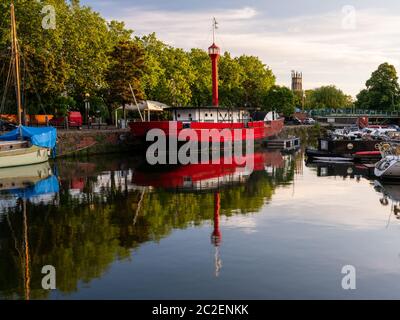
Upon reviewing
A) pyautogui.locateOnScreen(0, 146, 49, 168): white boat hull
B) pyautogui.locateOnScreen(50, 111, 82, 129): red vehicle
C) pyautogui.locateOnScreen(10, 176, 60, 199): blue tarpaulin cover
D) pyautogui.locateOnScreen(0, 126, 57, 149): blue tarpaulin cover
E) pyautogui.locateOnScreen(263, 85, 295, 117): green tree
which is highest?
pyautogui.locateOnScreen(263, 85, 295, 117): green tree

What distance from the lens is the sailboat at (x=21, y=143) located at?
3716 centimetres

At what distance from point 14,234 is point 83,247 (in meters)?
3.53

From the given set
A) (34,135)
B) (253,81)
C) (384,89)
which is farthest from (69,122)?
(384,89)

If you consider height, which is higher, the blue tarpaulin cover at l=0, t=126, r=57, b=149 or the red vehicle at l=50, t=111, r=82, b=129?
the red vehicle at l=50, t=111, r=82, b=129

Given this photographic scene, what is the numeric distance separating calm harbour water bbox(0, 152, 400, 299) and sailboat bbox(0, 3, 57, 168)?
21.8 ft

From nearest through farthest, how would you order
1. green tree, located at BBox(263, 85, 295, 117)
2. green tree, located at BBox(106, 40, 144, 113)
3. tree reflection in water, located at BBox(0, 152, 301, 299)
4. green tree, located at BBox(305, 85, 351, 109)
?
1. tree reflection in water, located at BBox(0, 152, 301, 299)
2. green tree, located at BBox(106, 40, 144, 113)
3. green tree, located at BBox(263, 85, 295, 117)
4. green tree, located at BBox(305, 85, 351, 109)

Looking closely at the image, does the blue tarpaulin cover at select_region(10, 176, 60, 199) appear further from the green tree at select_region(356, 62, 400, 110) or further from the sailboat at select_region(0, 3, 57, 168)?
the green tree at select_region(356, 62, 400, 110)

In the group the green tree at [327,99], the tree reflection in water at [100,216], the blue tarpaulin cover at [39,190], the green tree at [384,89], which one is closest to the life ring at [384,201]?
the tree reflection in water at [100,216]

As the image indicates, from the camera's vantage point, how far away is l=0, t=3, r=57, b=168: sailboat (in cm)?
3716

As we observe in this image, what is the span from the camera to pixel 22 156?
125 feet

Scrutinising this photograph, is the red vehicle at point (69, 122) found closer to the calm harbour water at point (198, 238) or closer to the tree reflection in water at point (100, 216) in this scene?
the tree reflection in water at point (100, 216)

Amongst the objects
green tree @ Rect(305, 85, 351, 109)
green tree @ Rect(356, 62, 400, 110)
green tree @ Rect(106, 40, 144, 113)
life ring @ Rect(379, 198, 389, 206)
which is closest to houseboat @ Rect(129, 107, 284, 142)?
green tree @ Rect(106, 40, 144, 113)
